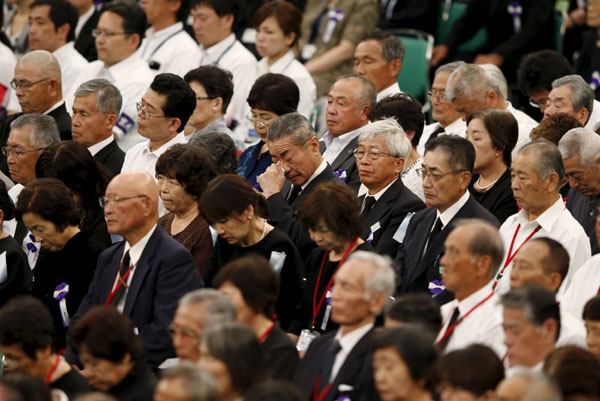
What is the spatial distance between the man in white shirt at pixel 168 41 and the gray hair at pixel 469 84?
2297mm

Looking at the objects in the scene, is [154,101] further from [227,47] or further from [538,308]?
[538,308]

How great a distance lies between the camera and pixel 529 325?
15.3 ft

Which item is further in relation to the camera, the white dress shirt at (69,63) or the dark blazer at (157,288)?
the white dress shirt at (69,63)

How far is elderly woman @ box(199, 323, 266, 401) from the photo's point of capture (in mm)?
4332

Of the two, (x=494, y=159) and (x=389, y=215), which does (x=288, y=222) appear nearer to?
(x=389, y=215)

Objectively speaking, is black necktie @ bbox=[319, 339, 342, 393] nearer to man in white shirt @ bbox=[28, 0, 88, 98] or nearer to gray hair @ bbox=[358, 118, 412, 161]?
gray hair @ bbox=[358, 118, 412, 161]

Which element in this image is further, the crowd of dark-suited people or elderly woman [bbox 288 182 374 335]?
elderly woman [bbox 288 182 374 335]

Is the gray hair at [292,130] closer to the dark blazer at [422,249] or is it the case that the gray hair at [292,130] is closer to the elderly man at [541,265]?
the dark blazer at [422,249]

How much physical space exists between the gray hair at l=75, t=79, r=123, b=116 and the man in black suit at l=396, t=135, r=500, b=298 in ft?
7.13

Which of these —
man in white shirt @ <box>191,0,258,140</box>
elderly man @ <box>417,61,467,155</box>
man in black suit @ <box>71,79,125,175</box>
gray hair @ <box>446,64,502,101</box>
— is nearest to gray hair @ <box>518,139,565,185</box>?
gray hair @ <box>446,64,502,101</box>

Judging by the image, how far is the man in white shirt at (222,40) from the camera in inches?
353

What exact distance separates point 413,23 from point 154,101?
12.4ft

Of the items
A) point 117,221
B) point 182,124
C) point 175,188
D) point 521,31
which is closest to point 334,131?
point 182,124

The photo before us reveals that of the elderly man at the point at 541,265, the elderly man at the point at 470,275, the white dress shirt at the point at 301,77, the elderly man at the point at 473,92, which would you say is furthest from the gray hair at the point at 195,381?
the white dress shirt at the point at 301,77
